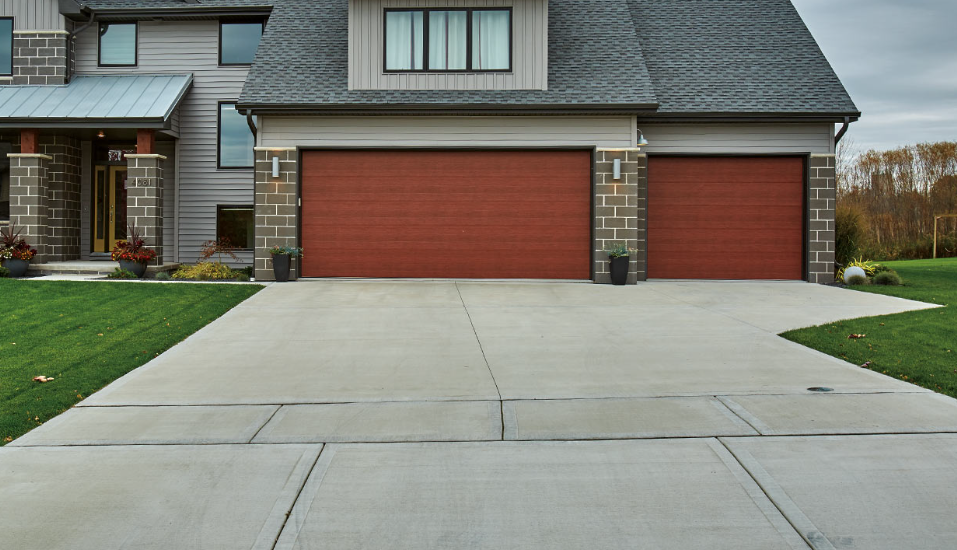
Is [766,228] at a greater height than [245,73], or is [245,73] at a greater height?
[245,73]

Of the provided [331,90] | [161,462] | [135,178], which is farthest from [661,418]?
[135,178]

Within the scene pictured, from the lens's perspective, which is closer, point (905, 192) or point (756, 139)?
point (756, 139)

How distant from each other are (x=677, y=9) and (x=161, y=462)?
55.3ft

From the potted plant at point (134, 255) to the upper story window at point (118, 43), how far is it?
465 centimetres

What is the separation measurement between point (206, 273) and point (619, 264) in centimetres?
827

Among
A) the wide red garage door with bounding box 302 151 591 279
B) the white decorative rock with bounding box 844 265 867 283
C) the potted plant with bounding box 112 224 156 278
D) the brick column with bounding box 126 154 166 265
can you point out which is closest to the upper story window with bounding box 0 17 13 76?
the brick column with bounding box 126 154 166 265

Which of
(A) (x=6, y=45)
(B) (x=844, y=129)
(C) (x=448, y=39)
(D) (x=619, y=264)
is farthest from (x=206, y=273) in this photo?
(B) (x=844, y=129)

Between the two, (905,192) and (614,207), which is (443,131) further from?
(905,192)

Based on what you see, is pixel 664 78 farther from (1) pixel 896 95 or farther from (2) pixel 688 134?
(1) pixel 896 95

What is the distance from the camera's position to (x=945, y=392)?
5664 mm

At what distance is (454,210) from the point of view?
14.5m

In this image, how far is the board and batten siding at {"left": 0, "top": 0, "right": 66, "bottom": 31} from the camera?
16.6 metres

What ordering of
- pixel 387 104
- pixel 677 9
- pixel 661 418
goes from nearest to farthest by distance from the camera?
1. pixel 661 418
2. pixel 387 104
3. pixel 677 9

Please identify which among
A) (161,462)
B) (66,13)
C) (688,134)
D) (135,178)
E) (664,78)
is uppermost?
(66,13)
